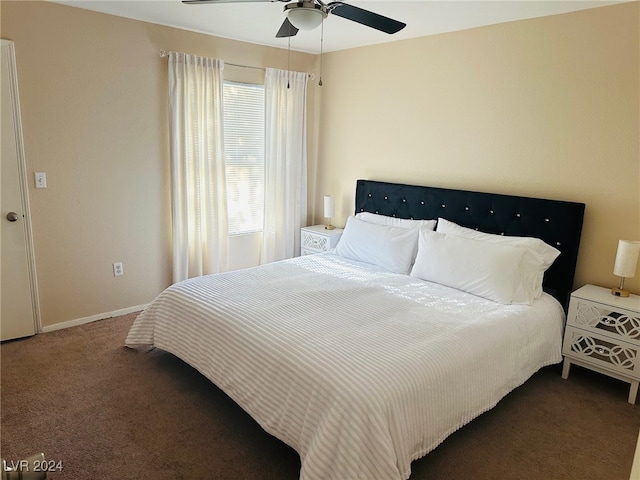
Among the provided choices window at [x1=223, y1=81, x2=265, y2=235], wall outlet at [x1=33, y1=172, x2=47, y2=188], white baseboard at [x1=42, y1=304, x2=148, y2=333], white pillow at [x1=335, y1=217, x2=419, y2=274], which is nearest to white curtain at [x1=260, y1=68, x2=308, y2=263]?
window at [x1=223, y1=81, x2=265, y2=235]

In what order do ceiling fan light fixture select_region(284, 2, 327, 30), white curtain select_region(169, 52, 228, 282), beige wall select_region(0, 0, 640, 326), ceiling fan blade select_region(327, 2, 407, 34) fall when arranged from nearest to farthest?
ceiling fan light fixture select_region(284, 2, 327, 30), ceiling fan blade select_region(327, 2, 407, 34), beige wall select_region(0, 0, 640, 326), white curtain select_region(169, 52, 228, 282)

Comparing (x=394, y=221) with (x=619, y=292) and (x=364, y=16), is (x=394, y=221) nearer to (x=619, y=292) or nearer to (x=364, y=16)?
(x=619, y=292)

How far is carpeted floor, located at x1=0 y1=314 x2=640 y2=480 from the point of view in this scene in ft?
7.02

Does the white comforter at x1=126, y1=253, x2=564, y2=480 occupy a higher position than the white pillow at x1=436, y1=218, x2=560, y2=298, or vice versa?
the white pillow at x1=436, y1=218, x2=560, y2=298

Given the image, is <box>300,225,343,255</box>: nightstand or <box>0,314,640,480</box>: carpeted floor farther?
<box>300,225,343,255</box>: nightstand

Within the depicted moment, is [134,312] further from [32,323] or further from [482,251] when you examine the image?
[482,251]

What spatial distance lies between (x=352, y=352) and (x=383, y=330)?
0.33 m

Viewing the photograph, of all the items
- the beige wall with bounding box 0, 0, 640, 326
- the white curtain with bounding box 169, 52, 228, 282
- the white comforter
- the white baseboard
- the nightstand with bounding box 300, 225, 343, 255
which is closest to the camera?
the white comforter

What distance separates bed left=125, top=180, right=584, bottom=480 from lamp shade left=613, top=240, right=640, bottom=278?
30 centimetres

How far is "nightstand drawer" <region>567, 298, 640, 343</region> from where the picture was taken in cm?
264

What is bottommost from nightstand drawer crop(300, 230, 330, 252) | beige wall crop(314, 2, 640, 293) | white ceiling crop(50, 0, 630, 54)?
nightstand drawer crop(300, 230, 330, 252)

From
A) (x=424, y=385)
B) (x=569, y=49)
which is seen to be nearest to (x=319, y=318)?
(x=424, y=385)

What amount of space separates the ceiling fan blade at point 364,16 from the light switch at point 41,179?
7.96 feet

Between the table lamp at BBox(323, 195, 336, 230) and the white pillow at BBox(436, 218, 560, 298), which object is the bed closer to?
the white pillow at BBox(436, 218, 560, 298)
